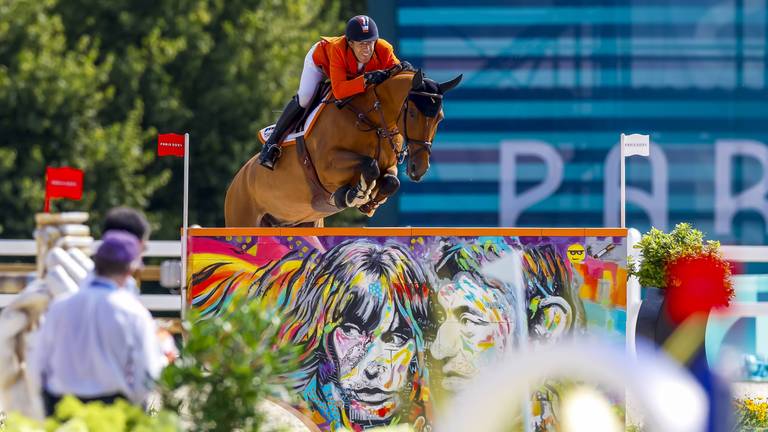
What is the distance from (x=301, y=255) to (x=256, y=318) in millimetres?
2775

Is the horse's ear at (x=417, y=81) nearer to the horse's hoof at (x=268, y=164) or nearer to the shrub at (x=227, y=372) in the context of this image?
the horse's hoof at (x=268, y=164)

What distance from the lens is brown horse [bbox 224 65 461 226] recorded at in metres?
7.57

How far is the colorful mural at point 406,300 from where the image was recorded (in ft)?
20.5

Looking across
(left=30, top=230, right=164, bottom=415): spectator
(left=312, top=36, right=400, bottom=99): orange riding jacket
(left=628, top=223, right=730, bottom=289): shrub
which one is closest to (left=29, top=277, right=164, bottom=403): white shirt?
(left=30, top=230, right=164, bottom=415): spectator

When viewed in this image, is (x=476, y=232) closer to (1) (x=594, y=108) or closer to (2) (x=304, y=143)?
(2) (x=304, y=143)

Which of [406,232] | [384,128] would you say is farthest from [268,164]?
[406,232]

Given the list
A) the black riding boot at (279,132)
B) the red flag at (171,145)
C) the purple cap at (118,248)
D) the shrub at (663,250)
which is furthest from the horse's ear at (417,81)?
the purple cap at (118,248)

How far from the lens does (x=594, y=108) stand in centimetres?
1329

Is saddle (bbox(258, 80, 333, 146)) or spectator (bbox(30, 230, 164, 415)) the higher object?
saddle (bbox(258, 80, 333, 146))

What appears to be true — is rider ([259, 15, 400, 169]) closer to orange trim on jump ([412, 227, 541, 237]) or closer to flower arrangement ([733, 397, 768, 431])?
orange trim on jump ([412, 227, 541, 237])

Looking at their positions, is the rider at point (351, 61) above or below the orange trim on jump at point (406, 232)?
above

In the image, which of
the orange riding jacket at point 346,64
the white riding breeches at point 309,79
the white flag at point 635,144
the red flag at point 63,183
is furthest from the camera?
the white riding breeches at point 309,79

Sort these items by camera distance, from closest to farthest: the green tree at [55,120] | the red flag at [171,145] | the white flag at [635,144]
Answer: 1. the white flag at [635,144]
2. the red flag at [171,145]
3. the green tree at [55,120]

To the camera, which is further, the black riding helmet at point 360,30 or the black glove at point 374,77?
the black glove at point 374,77
